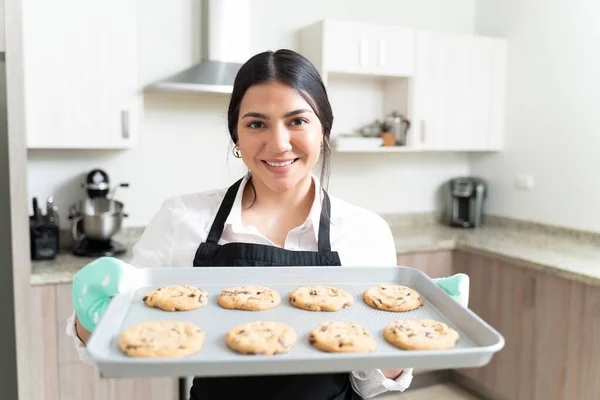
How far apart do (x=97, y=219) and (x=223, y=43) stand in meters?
1.06

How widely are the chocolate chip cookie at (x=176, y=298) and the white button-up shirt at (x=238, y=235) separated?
0.18m

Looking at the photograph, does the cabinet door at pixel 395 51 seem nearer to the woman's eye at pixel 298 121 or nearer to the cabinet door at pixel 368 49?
the cabinet door at pixel 368 49

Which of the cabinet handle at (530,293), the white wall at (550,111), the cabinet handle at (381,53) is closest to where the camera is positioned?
the cabinet handle at (530,293)

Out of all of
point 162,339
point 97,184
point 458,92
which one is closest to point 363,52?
point 458,92

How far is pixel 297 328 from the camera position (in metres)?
1.10

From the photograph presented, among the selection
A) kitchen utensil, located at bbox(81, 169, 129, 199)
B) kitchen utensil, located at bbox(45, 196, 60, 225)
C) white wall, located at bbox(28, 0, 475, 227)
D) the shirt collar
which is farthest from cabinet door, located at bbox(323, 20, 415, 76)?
the shirt collar

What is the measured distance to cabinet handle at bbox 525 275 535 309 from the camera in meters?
2.56

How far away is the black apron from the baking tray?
0.22ft

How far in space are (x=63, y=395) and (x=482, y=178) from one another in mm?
2846

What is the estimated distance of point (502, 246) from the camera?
2.87 metres

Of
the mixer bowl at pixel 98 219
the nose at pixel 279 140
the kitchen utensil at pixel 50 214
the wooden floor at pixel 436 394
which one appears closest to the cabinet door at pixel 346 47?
the mixer bowl at pixel 98 219

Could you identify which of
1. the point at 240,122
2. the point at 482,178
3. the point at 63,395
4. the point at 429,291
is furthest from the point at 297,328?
the point at 482,178

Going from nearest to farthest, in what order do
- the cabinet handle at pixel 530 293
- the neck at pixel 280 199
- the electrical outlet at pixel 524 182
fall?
1. the neck at pixel 280 199
2. the cabinet handle at pixel 530 293
3. the electrical outlet at pixel 524 182

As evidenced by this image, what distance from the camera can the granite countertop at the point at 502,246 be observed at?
231 cm
